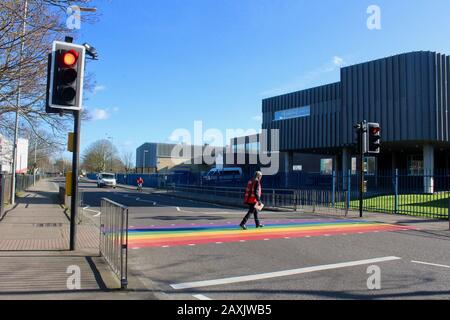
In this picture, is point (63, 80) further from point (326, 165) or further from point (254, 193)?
point (326, 165)

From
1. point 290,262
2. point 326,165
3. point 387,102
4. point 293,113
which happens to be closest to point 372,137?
point 290,262

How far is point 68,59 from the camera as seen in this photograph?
8758 millimetres

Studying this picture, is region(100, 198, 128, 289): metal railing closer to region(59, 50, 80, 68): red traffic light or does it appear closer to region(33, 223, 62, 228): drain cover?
region(59, 50, 80, 68): red traffic light

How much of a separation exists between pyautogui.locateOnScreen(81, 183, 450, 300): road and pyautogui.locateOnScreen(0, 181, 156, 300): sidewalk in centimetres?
70

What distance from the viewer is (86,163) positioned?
113812mm

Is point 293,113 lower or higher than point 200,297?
higher

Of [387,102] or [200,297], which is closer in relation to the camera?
[200,297]

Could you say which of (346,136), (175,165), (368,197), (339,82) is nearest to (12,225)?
(368,197)

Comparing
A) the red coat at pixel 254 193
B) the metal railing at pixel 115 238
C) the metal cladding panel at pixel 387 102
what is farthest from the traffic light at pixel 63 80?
the metal cladding panel at pixel 387 102

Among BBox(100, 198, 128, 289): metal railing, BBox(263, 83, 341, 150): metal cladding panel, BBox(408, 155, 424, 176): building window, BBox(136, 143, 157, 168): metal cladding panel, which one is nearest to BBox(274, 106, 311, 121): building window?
BBox(263, 83, 341, 150): metal cladding panel

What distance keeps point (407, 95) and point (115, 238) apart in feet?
109

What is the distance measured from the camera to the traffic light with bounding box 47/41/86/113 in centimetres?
868

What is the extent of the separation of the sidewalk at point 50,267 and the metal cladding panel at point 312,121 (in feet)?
114

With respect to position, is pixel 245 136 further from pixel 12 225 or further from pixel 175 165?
pixel 12 225
